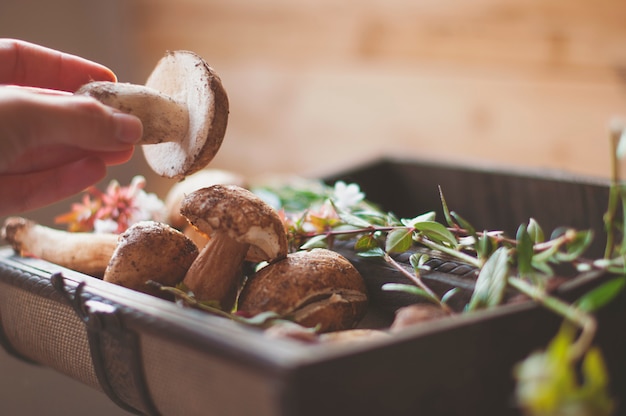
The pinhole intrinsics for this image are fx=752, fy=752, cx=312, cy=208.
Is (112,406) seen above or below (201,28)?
below

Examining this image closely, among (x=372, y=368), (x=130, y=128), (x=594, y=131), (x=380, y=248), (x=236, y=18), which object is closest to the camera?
(x=372, y=368)

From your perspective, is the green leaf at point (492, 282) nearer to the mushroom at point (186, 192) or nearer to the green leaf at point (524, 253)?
the green leaf at point (524, 253)

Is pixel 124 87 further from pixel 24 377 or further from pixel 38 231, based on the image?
pixel 24 377

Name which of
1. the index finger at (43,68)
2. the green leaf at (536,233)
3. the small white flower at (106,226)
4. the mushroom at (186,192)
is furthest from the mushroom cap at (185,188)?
the green leaf at (536,233)

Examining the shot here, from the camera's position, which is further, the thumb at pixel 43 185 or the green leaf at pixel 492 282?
the thumb at pixel 43 185

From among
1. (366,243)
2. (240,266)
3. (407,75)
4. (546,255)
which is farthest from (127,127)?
(407,75)

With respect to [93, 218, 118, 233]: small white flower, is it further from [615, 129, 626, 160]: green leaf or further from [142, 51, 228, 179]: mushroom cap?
[615, 129, 626, 160]: green leaf

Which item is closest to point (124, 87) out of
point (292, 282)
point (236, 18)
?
point (292, 282)
